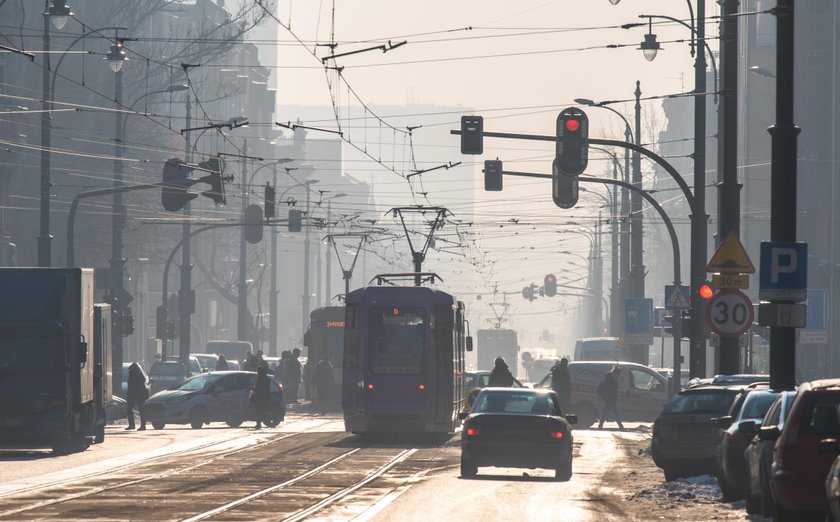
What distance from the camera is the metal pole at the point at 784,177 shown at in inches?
734

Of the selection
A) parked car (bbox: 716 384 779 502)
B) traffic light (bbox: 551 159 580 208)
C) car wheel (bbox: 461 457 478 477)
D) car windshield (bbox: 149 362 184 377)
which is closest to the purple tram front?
traffic light (bbox: 551 159 580 208)

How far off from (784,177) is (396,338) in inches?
552

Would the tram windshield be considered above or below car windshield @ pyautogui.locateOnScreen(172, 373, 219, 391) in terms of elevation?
above

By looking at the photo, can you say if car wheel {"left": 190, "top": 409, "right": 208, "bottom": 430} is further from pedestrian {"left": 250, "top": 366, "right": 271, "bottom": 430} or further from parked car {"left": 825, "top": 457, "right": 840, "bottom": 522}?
parked car {"left": 825, "top": 457, "right": 840, "bottom": 522}

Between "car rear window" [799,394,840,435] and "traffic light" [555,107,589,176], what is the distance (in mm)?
14621

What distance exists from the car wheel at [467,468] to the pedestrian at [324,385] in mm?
Result: 25554

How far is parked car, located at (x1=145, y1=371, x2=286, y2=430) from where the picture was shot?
39531 mm

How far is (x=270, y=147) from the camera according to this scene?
151375mm

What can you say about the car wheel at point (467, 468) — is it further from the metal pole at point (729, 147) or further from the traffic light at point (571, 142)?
the traffic light at point (571, 142)

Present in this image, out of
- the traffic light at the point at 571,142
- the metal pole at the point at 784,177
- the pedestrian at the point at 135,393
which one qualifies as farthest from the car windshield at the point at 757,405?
the pedestrian at the point at 135,393

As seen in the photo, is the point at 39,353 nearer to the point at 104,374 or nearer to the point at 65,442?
the point at 65,442

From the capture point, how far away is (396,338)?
31766mm

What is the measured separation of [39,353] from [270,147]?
125 metres

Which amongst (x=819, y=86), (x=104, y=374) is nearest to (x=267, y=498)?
(x=104, y=374)
